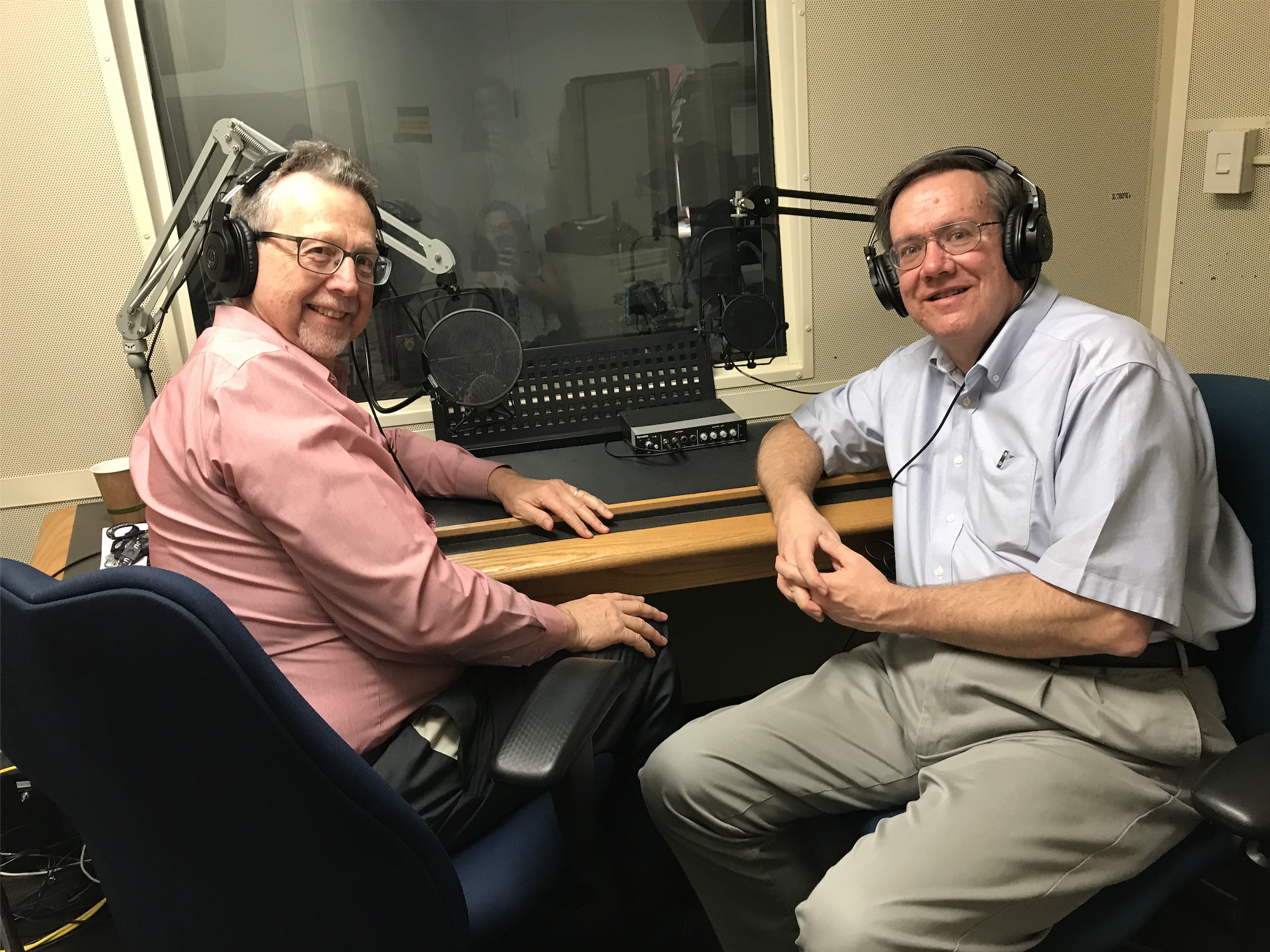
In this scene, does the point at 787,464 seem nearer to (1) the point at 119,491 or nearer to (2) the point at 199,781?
(2) the point at 199,781

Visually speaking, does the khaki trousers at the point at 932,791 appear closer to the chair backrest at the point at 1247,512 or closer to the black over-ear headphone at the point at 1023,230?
the chair backrest at the point at 1247,512

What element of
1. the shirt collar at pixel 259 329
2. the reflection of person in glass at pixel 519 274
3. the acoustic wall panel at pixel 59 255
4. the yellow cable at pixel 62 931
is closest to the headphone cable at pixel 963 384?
the shirt collar at pixel 259 329

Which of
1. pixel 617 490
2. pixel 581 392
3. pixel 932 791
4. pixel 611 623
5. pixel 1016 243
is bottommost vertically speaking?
pixel 932 791

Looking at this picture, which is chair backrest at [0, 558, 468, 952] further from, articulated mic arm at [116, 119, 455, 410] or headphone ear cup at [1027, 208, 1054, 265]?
headphone ear cup at [1027, 208, 1054, 265]

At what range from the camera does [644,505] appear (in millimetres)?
1514

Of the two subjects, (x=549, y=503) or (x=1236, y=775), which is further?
(x=549, y=503)

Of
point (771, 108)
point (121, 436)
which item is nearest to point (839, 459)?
point (771, 108)

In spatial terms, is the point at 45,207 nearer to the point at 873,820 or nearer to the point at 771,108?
the point at 771,108

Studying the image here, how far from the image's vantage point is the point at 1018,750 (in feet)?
3.77

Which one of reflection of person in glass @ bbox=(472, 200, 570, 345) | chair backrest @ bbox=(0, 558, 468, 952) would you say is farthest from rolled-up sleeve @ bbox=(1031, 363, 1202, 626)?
reflection of person in glass @ bbox=(472, 200, 570, 345)

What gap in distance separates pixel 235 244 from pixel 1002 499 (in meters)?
1.09

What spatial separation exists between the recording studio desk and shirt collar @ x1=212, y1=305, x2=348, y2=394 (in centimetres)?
36

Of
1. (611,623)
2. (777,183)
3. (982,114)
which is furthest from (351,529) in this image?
(982,114)

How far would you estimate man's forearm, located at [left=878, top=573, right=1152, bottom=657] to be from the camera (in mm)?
1114
